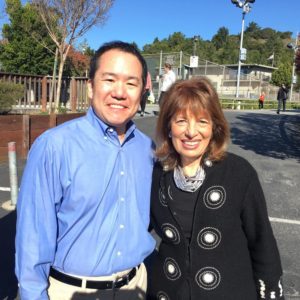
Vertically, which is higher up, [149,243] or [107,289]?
[149,243]

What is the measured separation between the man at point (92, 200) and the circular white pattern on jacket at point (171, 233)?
→ 0.11 metres

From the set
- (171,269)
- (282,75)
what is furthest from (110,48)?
(282,75)

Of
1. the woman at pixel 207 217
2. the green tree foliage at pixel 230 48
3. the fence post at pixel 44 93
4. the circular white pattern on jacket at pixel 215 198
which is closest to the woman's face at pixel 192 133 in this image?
the woman at pixel 207 217

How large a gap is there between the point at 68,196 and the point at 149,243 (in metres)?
0.56

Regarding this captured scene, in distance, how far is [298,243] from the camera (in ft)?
15.5

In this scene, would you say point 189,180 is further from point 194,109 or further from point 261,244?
point 261,244

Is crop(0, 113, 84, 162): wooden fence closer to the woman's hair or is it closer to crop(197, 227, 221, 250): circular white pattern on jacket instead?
the woman's hair

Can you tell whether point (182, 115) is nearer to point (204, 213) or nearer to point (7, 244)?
point (204, 213)

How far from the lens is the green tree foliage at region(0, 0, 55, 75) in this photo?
72.8 ft

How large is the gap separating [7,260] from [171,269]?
248 cm

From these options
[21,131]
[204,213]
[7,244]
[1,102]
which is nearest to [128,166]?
[204,213]

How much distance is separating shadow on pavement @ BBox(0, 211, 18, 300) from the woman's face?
7.37 ft

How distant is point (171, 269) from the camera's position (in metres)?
2.08

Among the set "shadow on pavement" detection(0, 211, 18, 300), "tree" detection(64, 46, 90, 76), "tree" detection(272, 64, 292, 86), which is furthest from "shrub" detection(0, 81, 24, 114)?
"tree" detection(272, 64, 292, 86)
